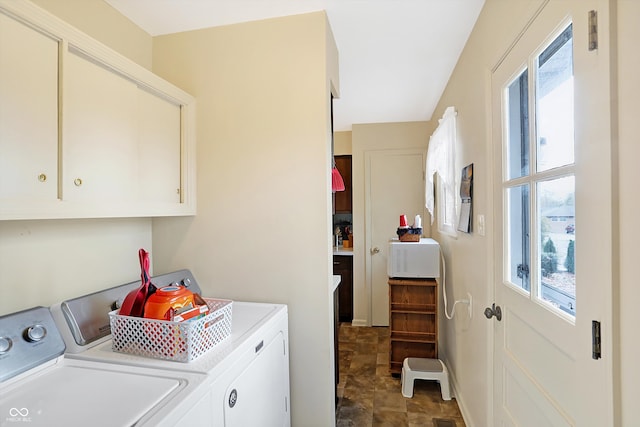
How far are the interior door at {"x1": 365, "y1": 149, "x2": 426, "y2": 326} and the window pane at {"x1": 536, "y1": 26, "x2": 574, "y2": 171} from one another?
8.41ft

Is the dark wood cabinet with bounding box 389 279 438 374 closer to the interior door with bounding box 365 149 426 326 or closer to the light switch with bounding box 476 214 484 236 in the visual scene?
the light switch with bounding box 476 214 484 236

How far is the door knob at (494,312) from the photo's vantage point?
1.38 metres

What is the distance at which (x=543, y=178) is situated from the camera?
1003 millimetres

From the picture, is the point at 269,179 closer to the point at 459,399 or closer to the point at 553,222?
the point at 553,222

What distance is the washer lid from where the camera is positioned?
73 cm

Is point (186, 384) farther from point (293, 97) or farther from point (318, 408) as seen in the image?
point (293, 97)

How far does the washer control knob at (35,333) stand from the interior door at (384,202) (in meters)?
3.04

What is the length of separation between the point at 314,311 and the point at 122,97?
1.31 m

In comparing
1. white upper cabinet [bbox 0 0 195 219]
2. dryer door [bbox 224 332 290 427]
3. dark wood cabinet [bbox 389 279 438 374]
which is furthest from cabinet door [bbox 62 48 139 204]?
dark wood cabinet [bbox 389 279 438 374]

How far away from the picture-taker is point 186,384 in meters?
0.88

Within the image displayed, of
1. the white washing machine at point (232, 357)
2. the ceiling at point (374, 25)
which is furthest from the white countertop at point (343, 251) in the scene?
the white washing machine at point (232, 357)

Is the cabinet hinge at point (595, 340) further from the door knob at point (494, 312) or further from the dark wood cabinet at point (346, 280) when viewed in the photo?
the dark wood cabinet at point (346, 280)

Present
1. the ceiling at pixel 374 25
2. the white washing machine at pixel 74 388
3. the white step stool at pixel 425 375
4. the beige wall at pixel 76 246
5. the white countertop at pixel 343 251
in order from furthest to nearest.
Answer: the white countertop at pixel 343 251, the white step stool at pixel 425 375, the ceiling at pixel 374 25, the beige wall at pixel 76 246, the white washing machine at pixel 74 388

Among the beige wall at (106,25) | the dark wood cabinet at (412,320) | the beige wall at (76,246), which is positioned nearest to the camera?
the beige wall at (76,246)
